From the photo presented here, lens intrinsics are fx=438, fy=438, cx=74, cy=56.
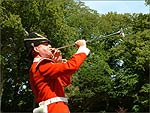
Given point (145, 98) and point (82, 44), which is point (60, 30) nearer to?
point (145, 98)

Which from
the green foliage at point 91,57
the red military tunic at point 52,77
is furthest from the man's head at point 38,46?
the green foliage at point 91,57

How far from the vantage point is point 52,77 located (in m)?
4.00

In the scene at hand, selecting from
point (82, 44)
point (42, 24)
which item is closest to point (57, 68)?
point (82, 44)

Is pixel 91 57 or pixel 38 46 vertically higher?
pixel 91 57

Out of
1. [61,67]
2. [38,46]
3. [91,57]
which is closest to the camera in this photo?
[61,67]

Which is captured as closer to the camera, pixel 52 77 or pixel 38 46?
pixel 52 77

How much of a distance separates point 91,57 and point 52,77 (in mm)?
33879

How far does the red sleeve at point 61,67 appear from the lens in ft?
12.9

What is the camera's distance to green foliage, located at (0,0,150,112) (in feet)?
92.0

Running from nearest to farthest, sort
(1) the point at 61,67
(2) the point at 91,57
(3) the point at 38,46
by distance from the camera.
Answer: (1) the point at 61,67 < (3) the point at 38,46 < (2) the point at 91,57

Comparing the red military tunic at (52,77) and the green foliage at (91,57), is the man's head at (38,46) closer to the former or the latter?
the red military tunic at (52,77)

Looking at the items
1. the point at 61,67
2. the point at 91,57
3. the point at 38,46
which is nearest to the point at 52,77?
the point at 61,67

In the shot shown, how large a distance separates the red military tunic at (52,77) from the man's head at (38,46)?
91 mm

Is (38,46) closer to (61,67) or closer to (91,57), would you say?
(61,67)
